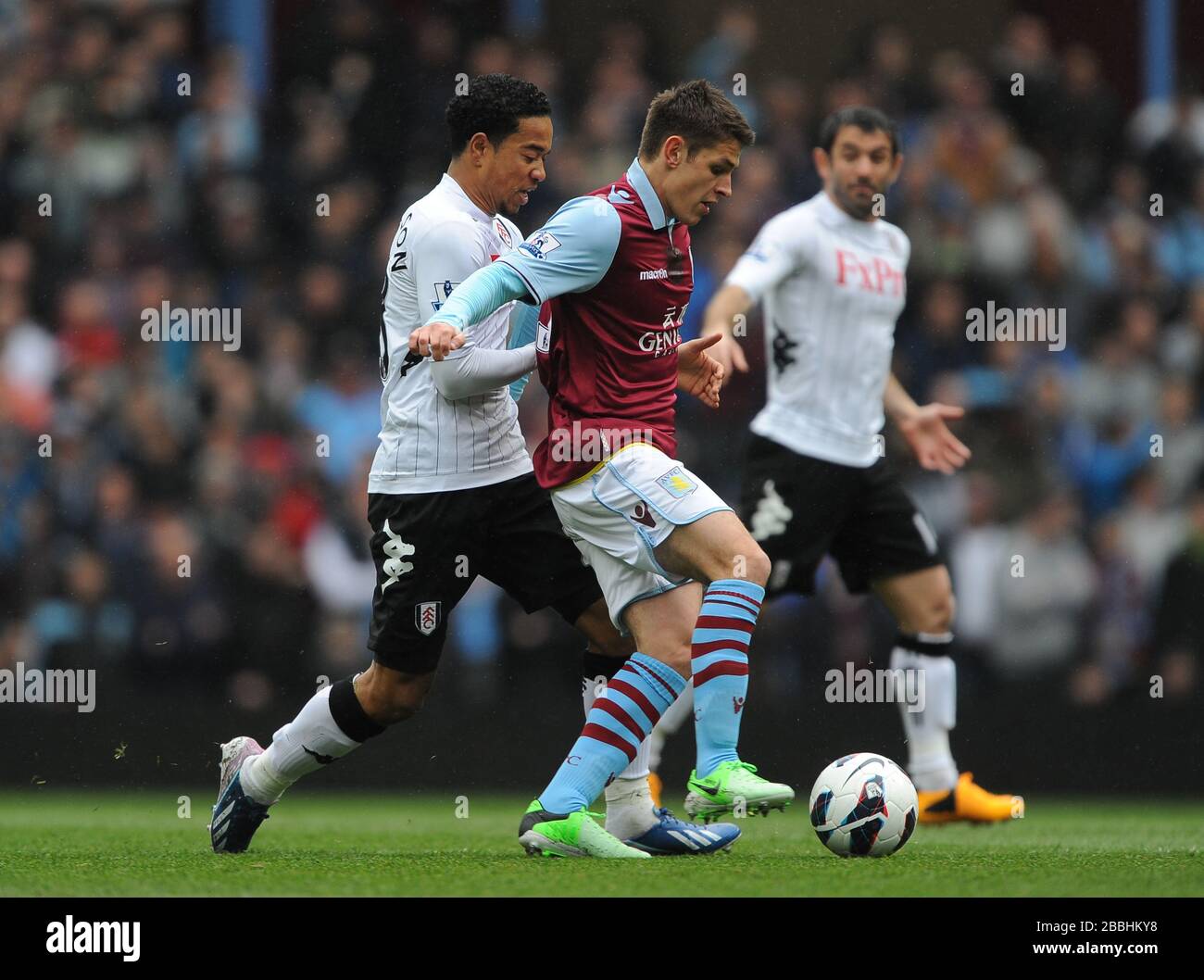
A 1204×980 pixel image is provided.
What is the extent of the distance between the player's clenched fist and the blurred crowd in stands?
5030 mm

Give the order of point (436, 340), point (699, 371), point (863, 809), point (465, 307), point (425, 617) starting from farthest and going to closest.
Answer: point (699, 371), point (425, 617), point (863, 809), point (465, 307), point (436, 340)

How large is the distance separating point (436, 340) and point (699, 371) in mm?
1169

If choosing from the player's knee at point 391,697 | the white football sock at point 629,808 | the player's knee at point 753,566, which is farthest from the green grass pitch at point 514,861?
the player's knee at point 753,566

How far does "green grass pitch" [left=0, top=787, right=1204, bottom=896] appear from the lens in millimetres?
4234

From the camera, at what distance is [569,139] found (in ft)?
35.2

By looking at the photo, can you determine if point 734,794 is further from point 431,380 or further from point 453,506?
point 431,380

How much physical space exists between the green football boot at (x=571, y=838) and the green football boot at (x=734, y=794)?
0.83 ft

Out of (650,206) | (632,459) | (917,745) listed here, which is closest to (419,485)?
(632,459)

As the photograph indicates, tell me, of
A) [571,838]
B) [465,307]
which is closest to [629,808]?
[571,838]

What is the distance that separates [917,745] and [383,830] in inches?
85.5

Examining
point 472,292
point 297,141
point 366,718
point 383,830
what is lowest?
point 383,830

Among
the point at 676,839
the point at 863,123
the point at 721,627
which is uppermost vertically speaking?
the point at 863,123

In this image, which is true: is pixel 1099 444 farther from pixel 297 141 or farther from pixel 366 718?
pixel 366 718

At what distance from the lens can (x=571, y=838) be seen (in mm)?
4910
